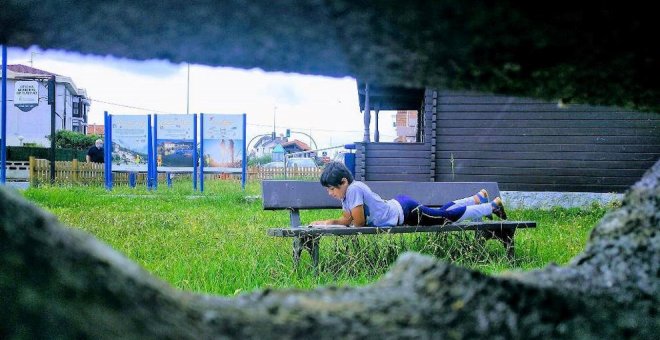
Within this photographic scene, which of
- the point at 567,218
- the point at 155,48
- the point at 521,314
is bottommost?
the point at 567,218

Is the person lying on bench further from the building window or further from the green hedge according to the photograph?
the building window

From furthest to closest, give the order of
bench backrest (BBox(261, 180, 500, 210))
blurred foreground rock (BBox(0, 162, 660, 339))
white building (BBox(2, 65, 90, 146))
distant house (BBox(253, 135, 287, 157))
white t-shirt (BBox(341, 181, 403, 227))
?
1. distant house (BBox(253, 135, 287, 157))
2. white building (BBox(2, 65, 90, 146))
3. bench backrest (BBox(261, 180, 500, 210))
4. white t-shirt (BBox(341, 181, 403, 227))
5. blurred foreground rock (BBox(0, 162, 660, 339))

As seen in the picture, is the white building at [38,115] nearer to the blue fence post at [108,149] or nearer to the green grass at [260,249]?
the blue fence post at [108,149]

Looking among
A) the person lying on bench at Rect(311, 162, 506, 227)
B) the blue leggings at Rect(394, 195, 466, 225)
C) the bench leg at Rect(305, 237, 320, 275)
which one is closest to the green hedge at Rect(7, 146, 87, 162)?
the person lying on bench at Rect(311, 162, 506, 227)

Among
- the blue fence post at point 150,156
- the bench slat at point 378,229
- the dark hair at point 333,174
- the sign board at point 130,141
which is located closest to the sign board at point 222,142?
the blue fence post at point 150,156

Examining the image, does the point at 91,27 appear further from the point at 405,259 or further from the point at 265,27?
the point at 405,259

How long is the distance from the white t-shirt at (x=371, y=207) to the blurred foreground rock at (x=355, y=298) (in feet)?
14.5

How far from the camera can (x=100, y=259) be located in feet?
1.70

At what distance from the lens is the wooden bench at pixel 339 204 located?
15.3ft

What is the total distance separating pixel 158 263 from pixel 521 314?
4.24 meters

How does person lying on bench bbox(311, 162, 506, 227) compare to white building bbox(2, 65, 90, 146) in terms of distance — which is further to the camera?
white building bbox(2, 65, 90, 146)

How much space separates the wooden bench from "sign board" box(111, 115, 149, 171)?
1210cm

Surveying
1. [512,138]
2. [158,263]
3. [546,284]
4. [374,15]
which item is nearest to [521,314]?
[546,284]

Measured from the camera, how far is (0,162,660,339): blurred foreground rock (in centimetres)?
46
